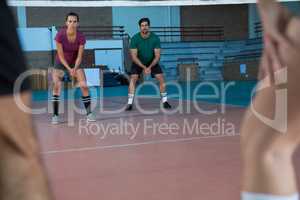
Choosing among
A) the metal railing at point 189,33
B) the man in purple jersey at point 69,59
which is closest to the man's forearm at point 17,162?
the man in purple jersey at point 69,59

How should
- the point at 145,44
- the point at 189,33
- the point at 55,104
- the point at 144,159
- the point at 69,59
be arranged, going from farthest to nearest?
the point at 189,33, the point at 145,44, the point at 69,59, the point at 55,104, the point at 144,159

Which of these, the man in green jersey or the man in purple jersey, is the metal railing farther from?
the man in purple jersey

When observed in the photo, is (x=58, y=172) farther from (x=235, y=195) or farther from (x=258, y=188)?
(x=258, y=188)

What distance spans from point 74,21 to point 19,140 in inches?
216

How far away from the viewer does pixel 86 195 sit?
2.76 metres

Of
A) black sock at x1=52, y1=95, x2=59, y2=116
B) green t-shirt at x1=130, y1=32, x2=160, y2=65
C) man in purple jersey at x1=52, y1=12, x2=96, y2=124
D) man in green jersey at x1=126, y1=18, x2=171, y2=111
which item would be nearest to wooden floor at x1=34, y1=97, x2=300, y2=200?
black sock at x1=52, y1=95, x2=59, y2=116

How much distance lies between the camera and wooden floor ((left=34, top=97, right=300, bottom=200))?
9.28ft

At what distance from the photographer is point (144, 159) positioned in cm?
382

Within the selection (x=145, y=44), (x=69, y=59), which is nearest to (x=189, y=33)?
(x=145, y=44)

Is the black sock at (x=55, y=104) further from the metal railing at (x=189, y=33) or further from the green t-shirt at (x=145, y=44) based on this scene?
the metal railing at (x=189, y=33)

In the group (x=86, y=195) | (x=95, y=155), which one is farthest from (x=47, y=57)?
(x=86, y=195)

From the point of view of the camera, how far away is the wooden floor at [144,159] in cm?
283

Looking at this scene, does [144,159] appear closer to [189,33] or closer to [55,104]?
[55,104]

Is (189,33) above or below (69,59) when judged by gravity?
above
